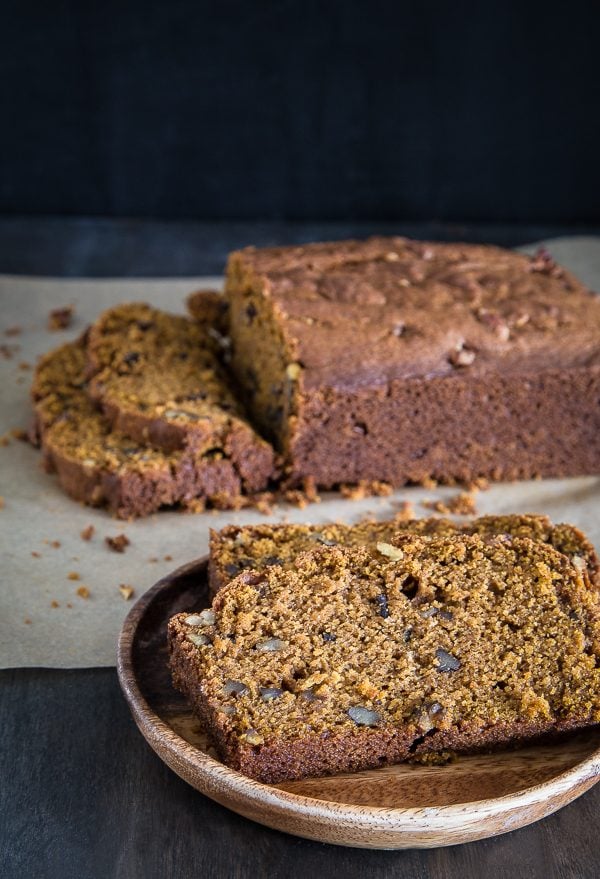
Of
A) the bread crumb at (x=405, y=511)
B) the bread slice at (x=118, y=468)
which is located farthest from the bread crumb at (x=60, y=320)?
the bread crumb at (x=405, y=511)

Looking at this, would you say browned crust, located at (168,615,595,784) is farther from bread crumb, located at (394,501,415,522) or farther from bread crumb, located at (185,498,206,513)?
bread crumb, located at (394,501,415,522)

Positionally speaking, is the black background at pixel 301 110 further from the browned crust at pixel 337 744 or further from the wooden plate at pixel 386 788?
the browned crust at pixel 337 744

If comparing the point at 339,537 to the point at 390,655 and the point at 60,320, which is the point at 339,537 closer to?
the point at 390,655

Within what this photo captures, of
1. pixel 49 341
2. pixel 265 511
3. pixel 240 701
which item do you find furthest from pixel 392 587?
pixel 49 341

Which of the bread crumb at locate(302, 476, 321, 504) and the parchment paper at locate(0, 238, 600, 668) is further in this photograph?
the bread crumb at locate(302, 476, 321, 504)

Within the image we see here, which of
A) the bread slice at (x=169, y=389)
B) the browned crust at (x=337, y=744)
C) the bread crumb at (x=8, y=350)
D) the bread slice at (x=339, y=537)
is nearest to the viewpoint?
the browned crust at (x=337, y=744)

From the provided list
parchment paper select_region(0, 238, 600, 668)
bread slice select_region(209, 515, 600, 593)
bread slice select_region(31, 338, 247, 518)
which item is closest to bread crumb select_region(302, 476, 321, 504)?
parchment paper select_region(0, 238, 600, 668)
